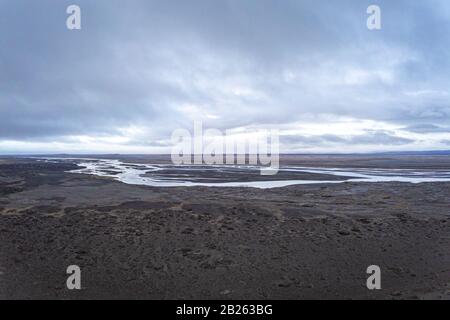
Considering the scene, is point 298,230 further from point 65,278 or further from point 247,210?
point 65,278

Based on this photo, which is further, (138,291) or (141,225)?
(141,225)

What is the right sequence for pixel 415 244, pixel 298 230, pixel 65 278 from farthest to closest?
pixel 298 230
pixel 415 244
pixel 65 278

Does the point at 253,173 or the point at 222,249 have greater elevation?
the point at 253,173

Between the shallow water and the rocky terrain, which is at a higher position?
the shallow water

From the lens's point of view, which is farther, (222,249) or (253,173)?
(253,173)

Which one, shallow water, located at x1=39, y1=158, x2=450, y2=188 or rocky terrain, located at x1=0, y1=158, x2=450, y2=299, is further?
shallow water, located at x1=39, y1=158, x2=450, y2=188

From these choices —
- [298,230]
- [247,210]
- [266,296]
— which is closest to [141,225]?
[247,210]

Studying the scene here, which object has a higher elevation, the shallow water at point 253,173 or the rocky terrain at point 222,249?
the shallow water at point 253,173

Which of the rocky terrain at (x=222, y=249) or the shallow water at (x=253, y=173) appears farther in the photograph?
the shallow water at (x=253, y=173)

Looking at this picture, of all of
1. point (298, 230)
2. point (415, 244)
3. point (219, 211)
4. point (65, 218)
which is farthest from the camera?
point (219, 211)

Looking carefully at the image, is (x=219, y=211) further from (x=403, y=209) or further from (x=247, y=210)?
(x=403, y=209)
